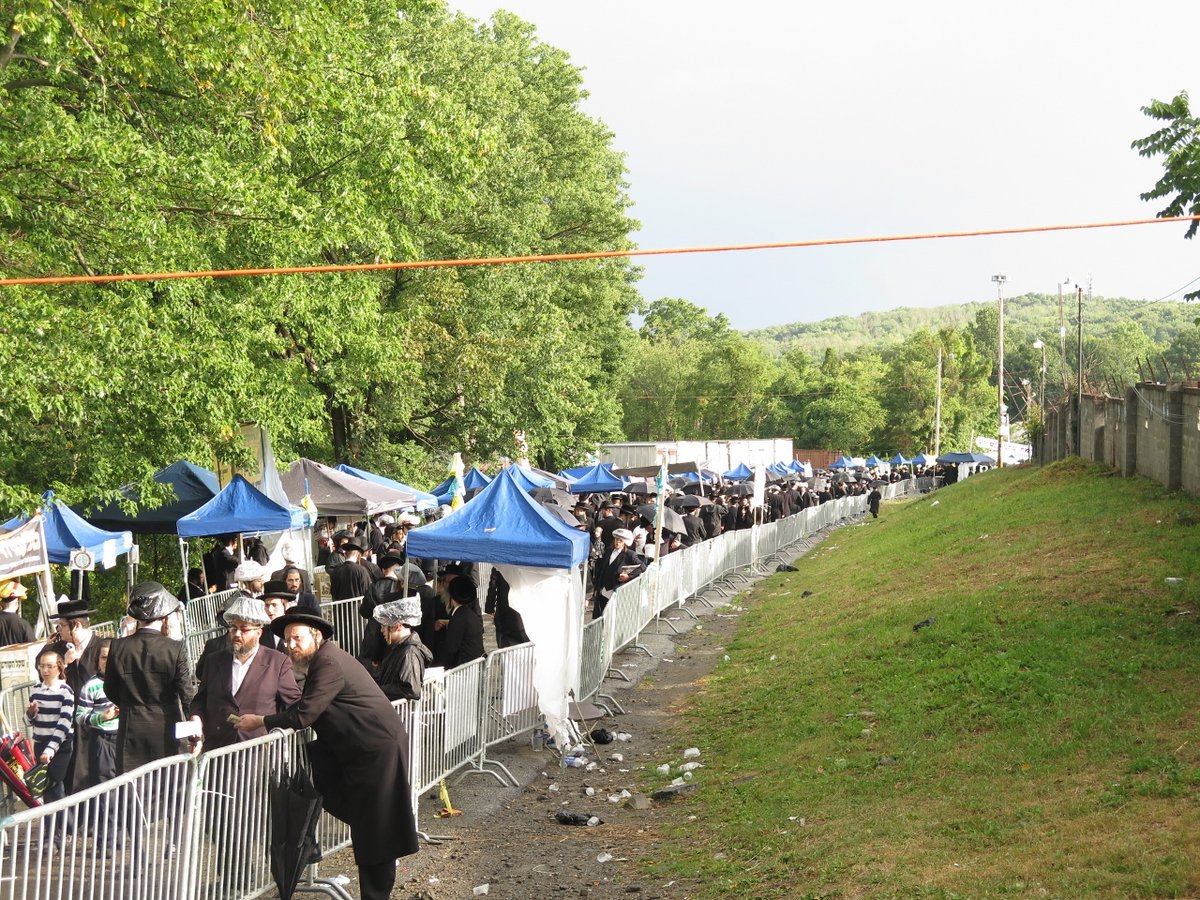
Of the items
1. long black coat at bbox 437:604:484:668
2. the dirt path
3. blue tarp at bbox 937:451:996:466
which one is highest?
long black coat at bbox 437:604:484:668

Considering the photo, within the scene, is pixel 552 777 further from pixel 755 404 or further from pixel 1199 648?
pixel 755 404

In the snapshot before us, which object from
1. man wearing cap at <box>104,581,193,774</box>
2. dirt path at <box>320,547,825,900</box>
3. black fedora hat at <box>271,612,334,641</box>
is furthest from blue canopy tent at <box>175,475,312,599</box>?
black fedora hat at <box>271,612,334,641</box>

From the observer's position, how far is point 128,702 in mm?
8242

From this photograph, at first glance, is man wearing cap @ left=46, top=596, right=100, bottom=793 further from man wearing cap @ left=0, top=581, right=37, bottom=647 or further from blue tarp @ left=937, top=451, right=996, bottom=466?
blue tarp @ left=937, top=451, right=996, bottom=466

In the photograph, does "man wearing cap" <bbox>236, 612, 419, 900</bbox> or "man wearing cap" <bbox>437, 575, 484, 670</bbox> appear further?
"man wearing cap" <bbox>437, 575, 484, 670</bbox>

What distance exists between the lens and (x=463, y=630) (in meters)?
11.0

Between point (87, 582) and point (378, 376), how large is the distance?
29.7 feet

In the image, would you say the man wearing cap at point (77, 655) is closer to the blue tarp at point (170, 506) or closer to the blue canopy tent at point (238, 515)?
the blue canopy tent at point (238, 515)

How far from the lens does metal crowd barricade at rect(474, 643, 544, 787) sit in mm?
10984

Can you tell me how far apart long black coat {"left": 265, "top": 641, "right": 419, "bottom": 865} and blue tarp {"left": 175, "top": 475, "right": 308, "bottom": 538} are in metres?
9.75

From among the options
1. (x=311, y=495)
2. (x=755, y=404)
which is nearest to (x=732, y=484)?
(x=311, y=495)

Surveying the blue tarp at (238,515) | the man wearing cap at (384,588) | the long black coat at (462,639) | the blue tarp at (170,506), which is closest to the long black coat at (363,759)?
the long black coat at (462,639)

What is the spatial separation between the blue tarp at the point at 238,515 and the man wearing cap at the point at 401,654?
796cm

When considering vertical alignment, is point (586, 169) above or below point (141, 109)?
above
